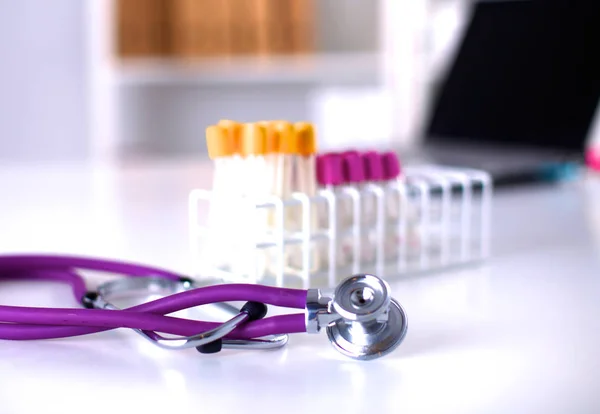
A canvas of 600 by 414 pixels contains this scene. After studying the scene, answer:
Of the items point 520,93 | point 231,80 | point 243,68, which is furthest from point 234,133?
point 231,80

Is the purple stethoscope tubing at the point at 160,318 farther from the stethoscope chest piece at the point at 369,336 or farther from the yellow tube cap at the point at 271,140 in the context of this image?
the yellow tube cap at the point at 271,140

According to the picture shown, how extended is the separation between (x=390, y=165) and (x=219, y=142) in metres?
0.15

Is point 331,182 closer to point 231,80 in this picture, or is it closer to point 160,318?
point 160,318

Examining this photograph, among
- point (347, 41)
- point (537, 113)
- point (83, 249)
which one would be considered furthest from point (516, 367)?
point (347, 41)

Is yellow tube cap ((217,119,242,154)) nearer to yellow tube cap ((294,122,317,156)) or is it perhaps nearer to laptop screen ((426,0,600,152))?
yellow tube cap ((294,122,317,156))

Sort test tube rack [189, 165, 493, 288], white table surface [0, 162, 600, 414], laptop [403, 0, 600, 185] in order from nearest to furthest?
white table surface [0, 162, 600, 414] → test tube rack [189, 165, 493, 288] → laptop [403, 0, 600, 185]

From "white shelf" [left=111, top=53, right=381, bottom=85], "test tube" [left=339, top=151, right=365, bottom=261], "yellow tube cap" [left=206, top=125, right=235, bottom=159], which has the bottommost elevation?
"test tube" [left=339, top=151, right=365, bottom=261]

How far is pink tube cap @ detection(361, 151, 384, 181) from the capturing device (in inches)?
24.5

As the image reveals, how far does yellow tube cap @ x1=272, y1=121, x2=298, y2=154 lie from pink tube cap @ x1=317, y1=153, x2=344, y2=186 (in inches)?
1.0

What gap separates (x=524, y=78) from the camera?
1511 millimetres

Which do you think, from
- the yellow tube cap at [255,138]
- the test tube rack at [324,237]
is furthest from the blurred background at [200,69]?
the yellow tube cap at [255,138]

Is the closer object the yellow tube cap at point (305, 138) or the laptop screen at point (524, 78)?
the yellow tube cap at point (305, 138)

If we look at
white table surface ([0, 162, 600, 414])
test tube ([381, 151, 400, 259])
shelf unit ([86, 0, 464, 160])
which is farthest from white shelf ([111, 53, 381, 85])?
test tube ([381, 151, 400, 259])

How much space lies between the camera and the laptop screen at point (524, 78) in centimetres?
143
